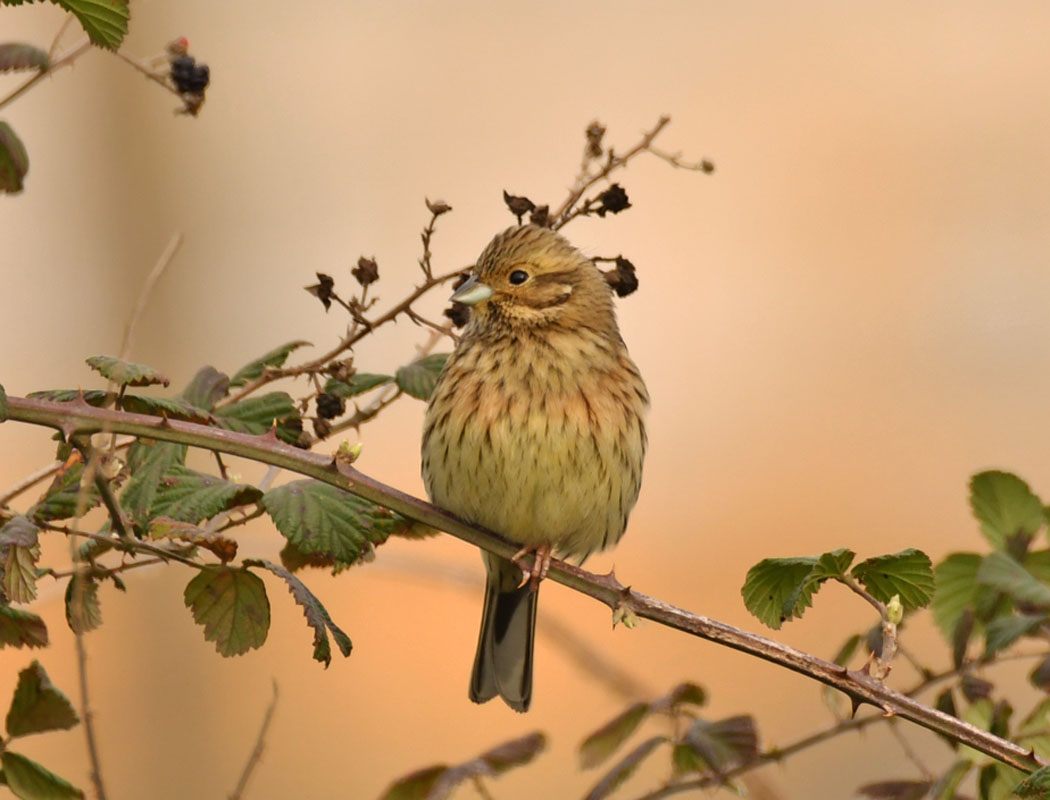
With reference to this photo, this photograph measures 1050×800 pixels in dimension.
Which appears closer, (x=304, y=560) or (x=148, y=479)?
(x=148, y=479)

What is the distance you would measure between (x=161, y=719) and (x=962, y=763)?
17.4ft

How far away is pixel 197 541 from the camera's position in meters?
2.09

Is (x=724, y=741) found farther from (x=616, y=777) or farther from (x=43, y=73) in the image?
(x=43, y=73)

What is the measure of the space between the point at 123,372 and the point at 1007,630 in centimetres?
128

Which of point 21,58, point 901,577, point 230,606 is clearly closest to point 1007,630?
point 901,577

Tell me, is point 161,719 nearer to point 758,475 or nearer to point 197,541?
point 758,475

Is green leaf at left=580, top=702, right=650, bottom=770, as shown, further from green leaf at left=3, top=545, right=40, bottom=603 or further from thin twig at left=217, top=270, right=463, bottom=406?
green leaf at left=3, top=545, right=40, bottom=603

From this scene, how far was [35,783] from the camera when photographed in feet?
6.48

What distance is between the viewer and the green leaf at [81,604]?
1904mm

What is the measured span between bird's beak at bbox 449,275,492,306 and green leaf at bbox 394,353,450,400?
0.93 ft

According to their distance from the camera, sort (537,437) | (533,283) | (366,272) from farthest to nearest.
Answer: (533,283) → (537,437) → (366,272)

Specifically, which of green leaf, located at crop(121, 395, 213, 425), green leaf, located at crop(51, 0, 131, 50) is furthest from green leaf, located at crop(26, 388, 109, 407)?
green leaf, located at crop(51, 0, 131, 50)

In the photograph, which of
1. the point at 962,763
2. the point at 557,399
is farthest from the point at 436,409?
the point at 962,763

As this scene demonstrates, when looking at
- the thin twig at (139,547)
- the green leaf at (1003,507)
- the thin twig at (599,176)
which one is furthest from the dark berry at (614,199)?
the thin twig at (139,547)
